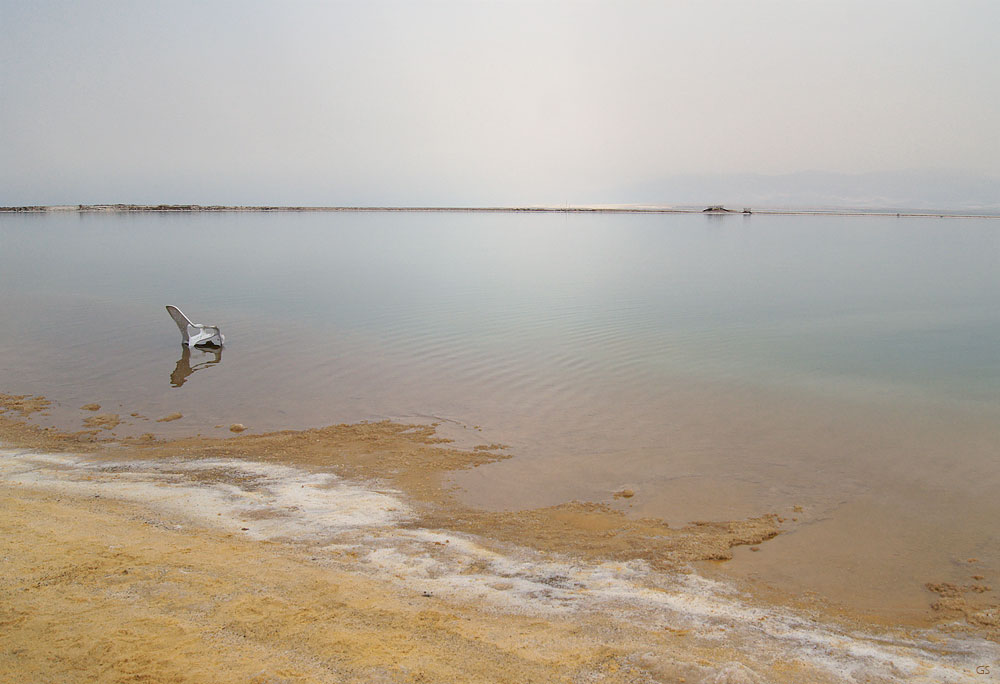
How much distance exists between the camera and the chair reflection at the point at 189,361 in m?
12.6

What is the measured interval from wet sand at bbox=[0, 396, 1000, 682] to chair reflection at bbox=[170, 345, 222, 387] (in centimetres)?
495

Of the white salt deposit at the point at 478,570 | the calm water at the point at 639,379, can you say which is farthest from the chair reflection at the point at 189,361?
the white salt deposit at the point at 478,570

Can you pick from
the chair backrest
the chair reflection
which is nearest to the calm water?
the chair reflection

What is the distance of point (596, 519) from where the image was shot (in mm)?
6844

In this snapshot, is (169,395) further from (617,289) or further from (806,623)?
(617,289)

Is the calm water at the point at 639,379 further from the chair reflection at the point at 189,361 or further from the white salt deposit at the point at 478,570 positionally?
the white salt deposit at the point at 478,570

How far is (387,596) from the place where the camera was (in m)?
4.79

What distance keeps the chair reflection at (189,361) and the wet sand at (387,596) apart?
4.95 metres

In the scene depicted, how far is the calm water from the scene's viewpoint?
7188 mm

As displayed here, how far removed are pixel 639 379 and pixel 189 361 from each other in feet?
30.8

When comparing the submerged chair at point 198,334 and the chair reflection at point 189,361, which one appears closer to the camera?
the chair reflection at point 189,361

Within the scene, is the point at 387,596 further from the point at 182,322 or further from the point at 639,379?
the point at 182,322

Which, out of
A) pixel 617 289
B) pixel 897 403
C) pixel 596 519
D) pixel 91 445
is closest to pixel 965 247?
pixel 617 289

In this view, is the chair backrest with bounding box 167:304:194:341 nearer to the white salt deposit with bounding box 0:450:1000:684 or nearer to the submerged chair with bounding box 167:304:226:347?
the submerged chair with bounding box 167:304:226:347
